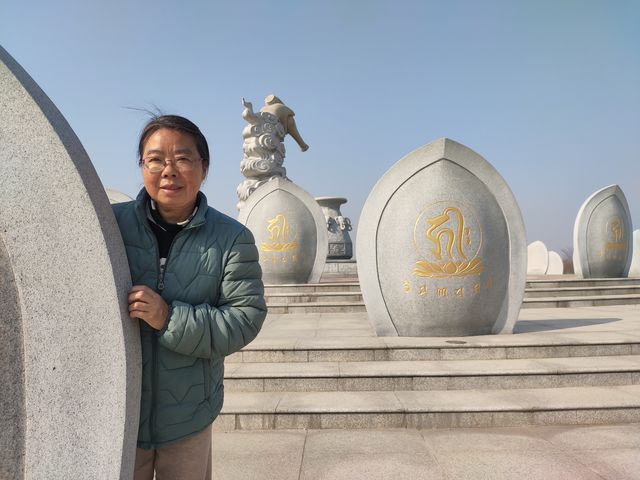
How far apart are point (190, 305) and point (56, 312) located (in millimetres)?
418

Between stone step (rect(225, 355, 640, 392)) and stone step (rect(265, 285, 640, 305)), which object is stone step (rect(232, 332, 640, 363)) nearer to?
stone step (rect(225, 355, 640, 392))

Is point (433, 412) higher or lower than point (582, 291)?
lower

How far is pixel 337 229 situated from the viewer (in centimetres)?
2041

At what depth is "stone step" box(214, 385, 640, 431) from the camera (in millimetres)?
3330

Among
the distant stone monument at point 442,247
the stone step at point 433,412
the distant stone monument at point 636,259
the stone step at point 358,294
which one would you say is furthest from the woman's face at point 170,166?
the distant stone monument at point 636,259

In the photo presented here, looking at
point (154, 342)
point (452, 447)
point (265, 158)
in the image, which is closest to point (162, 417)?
point (154, 342)

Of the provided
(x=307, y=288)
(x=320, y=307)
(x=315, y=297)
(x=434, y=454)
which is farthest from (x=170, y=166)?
(x=307, y=288)

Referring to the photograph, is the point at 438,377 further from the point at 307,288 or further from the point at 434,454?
the point at 307,288

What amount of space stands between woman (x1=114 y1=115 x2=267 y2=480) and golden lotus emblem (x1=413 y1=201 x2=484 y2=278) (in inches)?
154

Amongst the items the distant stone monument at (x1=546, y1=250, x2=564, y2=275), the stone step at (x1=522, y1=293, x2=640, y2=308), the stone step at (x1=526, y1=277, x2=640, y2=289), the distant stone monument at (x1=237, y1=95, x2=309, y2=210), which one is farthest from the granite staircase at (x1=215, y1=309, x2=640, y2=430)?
the distant stone monument at (x1=546, y1=250, x2=564, y2=275)

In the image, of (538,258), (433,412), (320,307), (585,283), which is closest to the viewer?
(433,412)

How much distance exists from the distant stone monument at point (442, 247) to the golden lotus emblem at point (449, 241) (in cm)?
1

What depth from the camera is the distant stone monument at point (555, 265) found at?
16594mm

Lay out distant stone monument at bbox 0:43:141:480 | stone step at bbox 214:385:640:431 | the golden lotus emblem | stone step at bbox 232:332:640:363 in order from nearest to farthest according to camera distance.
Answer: distant stone monument at bbox 0:43:141:480, stone step at bbox 214:385:640:431, stone step at bbox 232:332:640:363, the golden lotus emblem
